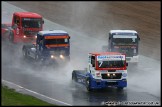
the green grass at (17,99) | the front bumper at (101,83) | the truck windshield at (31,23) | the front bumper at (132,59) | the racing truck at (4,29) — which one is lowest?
the green grass at (17,99)

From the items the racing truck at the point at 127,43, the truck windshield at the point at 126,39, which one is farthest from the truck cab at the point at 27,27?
the truck windshield at the point at 126,39

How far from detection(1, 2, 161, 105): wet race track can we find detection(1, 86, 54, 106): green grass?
44.5 inches

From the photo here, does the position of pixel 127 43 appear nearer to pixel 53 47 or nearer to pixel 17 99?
pixel 53 47

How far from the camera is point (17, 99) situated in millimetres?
28875

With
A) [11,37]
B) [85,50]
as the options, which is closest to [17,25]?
[11,37]

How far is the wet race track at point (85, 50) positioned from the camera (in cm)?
3200

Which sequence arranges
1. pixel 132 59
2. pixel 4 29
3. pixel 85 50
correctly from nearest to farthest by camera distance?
pixel 132 59 < pixel 85 50 < pixel 4 29

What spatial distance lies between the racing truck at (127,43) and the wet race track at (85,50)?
82 centimetres

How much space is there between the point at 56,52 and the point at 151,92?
10054 millimetres

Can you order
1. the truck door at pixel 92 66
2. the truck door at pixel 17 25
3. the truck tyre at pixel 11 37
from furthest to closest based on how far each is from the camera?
the truck tyre at pixel 11 37
the truck door at pixel 17 25
the truck door at pixel 92 66

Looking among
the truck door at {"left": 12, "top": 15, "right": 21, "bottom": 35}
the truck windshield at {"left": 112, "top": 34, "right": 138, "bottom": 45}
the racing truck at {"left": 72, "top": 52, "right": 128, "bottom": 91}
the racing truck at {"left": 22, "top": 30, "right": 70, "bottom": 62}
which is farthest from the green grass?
the truck door at {"left": 12, "top": 15, "right": 21, "bottom": 35}

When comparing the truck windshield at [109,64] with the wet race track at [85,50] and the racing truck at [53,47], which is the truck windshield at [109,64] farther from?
the racing truck at [53,47]

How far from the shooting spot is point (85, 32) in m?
59.6

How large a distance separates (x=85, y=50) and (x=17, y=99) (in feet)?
71.6
